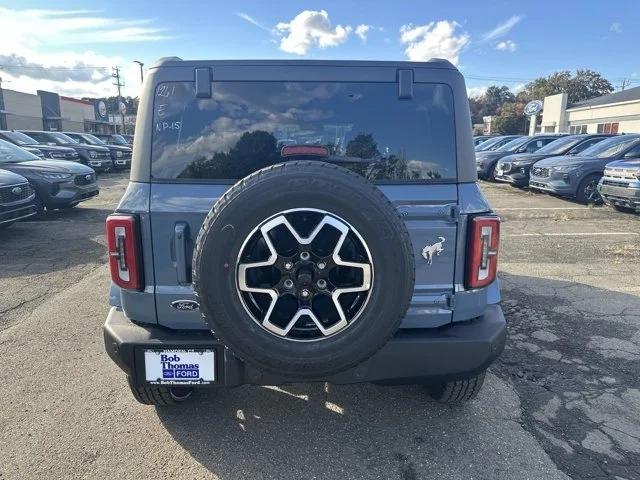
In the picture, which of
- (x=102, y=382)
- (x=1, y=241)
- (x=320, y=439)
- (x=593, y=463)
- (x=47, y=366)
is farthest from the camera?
(x=1, y=241)

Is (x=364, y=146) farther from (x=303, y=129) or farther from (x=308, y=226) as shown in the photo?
(x=308, y=226)

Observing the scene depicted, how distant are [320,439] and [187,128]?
6.11 feet

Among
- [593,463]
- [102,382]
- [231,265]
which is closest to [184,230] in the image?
[231,265]

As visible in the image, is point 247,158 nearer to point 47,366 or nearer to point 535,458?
point 535,458

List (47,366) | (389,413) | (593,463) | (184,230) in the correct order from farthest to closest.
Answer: (47,366)
(389,413)
(593,463)
(184,230)

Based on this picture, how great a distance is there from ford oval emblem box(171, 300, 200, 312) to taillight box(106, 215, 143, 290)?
199mm

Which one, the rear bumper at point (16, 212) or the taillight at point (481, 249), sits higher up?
the taillight at point (481, 249)

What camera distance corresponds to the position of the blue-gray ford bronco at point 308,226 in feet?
6.77

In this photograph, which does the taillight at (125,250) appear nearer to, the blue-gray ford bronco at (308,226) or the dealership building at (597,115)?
the blue-gray ford bronco at (308,226)

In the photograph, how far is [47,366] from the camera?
3.42 metres

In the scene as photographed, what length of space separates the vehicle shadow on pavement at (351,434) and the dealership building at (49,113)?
2156 inches

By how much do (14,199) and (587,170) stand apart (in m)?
11.8

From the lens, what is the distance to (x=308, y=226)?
2.01m

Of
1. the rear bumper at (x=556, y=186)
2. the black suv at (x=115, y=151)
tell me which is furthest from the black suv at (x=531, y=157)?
the black suv at (x=115, y=151)
